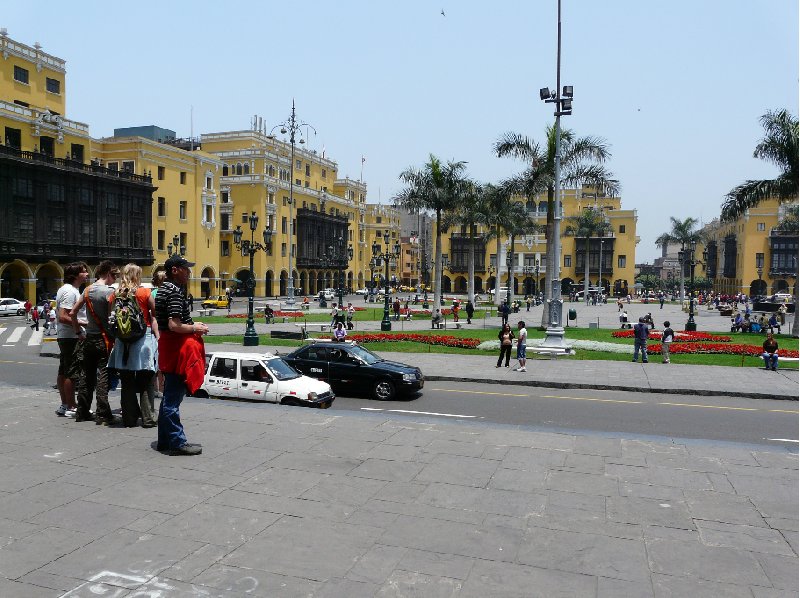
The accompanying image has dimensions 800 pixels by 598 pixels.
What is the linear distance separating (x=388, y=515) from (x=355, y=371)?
381 inches

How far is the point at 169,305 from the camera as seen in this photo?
20.6ft

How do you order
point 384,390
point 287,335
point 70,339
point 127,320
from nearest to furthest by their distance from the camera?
point 127,320, point 70,339, point 384,390, point 287,335

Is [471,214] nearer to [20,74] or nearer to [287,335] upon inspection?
[287,335]

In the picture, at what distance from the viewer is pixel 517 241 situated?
108 meters

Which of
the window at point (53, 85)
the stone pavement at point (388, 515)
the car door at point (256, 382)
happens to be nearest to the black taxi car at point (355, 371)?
the car door at point (256, 382)

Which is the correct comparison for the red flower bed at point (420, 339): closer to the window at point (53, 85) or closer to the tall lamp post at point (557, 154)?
the tall lamp post at point (557, 154)

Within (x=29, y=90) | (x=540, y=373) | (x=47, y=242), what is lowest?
(x=540, y=373)

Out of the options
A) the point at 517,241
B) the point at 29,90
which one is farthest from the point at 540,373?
the point at 517,241

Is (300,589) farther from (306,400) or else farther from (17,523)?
(306,400)

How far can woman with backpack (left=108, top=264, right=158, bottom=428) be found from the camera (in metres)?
7.23

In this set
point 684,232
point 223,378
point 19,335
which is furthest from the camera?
point 684,232

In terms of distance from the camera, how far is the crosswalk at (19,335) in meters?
27.7

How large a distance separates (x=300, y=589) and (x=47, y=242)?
5459 centimetres

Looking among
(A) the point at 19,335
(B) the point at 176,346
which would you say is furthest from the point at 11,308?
(B) the point at 176,346
